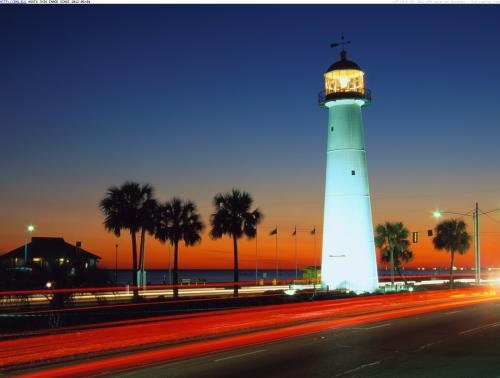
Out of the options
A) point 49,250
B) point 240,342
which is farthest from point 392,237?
point 240,342

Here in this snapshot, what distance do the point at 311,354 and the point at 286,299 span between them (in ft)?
68.3

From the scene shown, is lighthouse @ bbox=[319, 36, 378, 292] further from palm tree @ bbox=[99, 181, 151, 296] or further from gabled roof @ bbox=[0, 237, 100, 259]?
gabled roof @ bbox=[0, 237, 100, 259]

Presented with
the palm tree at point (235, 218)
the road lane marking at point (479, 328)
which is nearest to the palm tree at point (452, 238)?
the palm tree at point (235, 218)

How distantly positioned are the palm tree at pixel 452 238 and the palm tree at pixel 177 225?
33.2 meters

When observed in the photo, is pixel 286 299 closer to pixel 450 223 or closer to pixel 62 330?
pixel 62 330

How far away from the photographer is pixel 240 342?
16.9 meters

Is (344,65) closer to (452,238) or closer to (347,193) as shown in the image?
(347,193)

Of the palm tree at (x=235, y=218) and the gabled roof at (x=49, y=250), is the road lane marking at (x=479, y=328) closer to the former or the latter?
the palm tree at (x=235, y=218)

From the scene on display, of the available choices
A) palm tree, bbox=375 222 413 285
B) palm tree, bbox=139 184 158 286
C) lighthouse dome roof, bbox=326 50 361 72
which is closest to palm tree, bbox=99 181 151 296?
palm tree, bbox=139 184 158 286

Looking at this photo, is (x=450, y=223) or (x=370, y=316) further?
(x=450, y=223)

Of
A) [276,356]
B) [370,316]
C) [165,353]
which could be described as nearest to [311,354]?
[276,356]

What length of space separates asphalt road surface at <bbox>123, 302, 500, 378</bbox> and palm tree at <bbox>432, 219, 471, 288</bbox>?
182 feet

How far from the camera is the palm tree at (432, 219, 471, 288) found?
243 feet

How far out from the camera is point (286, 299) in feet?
116
